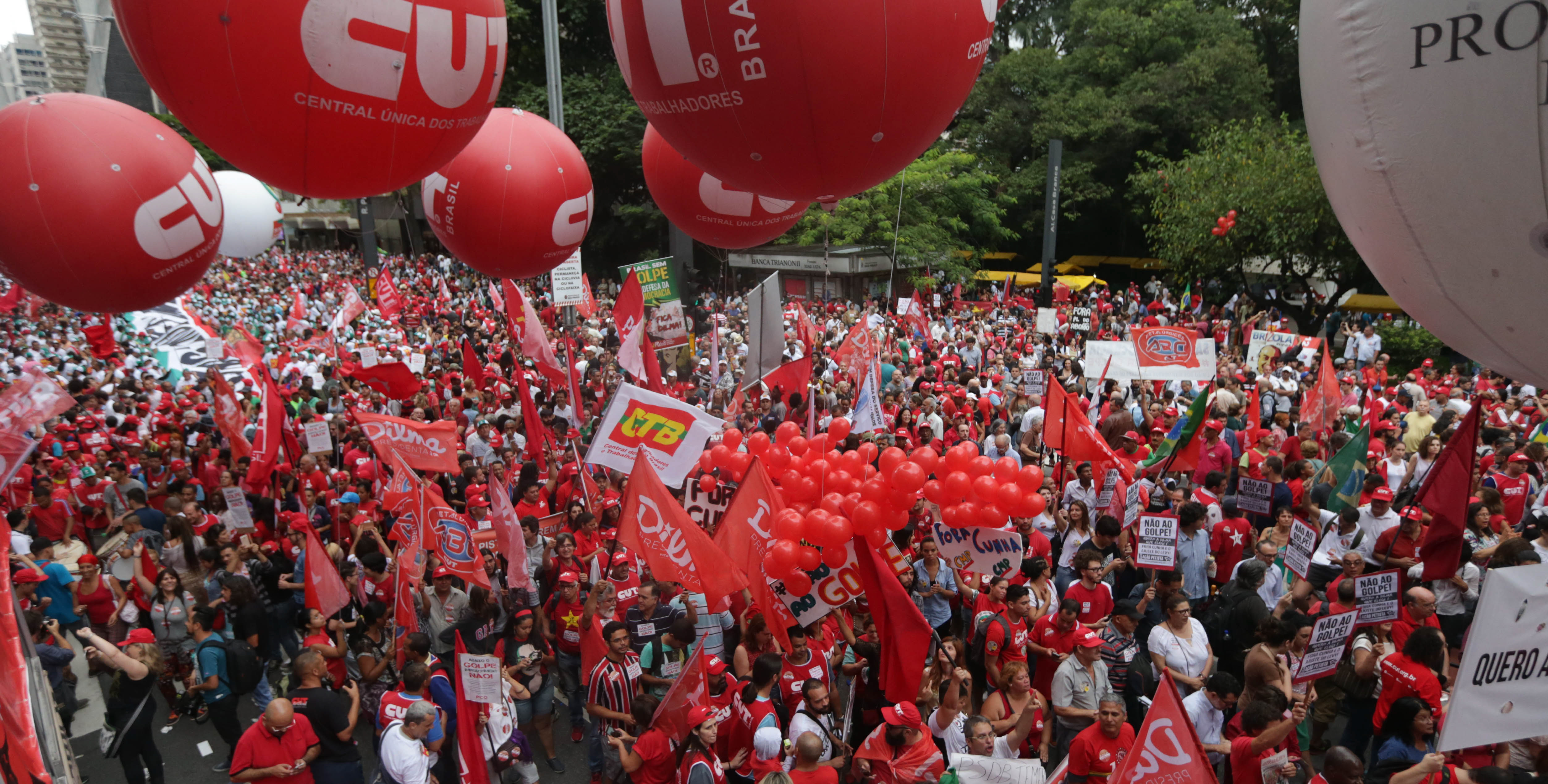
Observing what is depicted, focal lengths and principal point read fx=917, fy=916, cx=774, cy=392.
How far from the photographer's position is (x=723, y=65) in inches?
111

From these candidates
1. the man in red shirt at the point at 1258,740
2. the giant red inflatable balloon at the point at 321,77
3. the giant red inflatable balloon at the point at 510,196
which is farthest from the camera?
the giant red inflatable balloon at the point at 510,196

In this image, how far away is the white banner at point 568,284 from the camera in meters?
15.3

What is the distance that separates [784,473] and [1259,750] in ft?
12.5

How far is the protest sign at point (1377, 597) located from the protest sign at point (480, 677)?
516 cm

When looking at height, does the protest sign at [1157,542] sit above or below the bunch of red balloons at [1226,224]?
below

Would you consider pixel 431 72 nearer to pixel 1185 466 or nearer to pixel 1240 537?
pixel 1240 537

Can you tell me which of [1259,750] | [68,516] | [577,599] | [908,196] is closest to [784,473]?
[577,599]

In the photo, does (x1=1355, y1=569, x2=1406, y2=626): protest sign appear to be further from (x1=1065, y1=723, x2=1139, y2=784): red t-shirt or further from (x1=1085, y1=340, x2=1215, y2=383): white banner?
(x1=1085, y1=340, x2=1215, y2=383): white banner

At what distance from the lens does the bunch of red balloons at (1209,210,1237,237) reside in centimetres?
2348

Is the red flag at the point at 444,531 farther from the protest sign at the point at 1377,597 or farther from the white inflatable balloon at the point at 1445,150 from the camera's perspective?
the white inflatable balloon at the point at 1445,150

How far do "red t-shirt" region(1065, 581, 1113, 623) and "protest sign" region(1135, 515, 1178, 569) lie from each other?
0.35 meters

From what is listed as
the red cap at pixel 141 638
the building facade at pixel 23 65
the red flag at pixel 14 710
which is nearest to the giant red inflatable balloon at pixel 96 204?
the red flag at pixel 14 710

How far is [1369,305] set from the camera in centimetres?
3038

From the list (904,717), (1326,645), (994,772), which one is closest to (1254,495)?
(1326,645)
